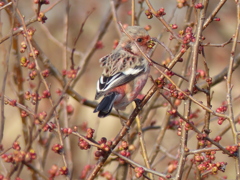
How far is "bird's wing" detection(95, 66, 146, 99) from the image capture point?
16.9 ft

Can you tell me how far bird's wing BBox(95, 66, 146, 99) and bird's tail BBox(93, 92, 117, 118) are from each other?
13 centimetres

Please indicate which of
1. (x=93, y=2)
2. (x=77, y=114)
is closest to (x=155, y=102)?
(x=77, y=114)

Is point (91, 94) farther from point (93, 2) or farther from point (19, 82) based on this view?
point (19, 82)

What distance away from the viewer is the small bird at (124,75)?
5168 mm

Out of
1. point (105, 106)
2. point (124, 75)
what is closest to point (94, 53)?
point (124, 75)

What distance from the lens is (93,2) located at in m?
11.2

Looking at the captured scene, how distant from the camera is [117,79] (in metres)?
5.27

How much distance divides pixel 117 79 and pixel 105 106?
0.73 m

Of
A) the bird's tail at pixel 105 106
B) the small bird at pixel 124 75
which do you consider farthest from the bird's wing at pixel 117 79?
the bird's tail at pixel 105 106

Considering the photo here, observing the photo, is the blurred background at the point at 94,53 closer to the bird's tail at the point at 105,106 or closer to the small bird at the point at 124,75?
the small bird at the point at 124,75

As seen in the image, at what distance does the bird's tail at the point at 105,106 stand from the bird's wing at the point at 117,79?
127 millimetres

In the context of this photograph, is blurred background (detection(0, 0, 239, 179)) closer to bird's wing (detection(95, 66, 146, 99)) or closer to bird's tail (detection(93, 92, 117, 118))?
bird's wing (detection(95, 66, 146, 99))

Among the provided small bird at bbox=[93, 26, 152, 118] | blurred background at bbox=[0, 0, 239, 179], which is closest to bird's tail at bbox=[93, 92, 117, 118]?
small bird at bbox=[93, 26, 152, 118]

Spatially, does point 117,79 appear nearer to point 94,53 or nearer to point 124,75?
point 124,75
